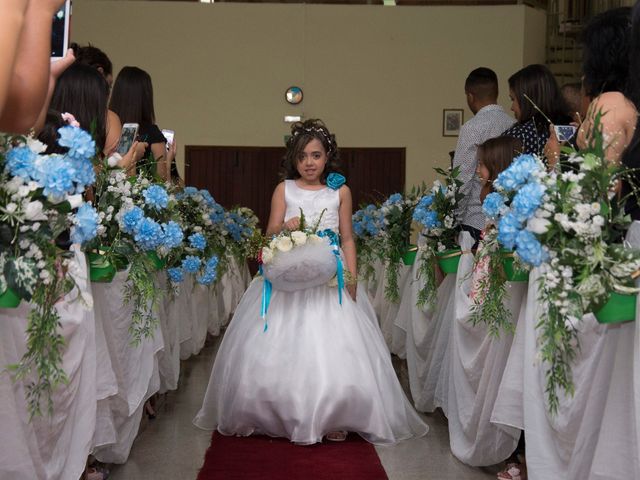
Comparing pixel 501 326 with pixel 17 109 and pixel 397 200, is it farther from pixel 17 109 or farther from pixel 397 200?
pixel 397 200

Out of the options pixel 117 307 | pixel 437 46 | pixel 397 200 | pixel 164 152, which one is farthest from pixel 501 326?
pixel 437 46

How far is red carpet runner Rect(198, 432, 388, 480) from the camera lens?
4527 millimetres

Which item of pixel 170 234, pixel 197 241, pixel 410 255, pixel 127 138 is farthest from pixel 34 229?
pixel 410 255

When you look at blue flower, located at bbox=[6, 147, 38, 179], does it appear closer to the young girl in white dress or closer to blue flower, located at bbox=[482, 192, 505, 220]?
blue flower, located at bbox=[482, 192, 505, 220]

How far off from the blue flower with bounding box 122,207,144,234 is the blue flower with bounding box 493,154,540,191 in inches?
64.0

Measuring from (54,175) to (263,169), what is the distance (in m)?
12.7

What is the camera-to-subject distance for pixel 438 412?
6250mm

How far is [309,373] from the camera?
5.15 metres

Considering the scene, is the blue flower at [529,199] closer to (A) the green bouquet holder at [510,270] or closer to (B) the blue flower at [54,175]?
(A) the green bouquet holder at [510,270]

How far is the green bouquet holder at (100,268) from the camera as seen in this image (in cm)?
384

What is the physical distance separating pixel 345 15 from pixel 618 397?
12294mm

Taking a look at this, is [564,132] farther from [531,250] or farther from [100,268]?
[100,268]

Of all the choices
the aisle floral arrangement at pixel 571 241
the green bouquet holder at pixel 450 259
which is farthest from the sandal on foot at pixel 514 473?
the aisle floral arrangement at pixel 571 241

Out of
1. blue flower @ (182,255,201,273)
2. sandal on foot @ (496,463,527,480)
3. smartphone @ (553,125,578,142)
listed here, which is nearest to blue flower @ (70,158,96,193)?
smartphone @ (553,125,578,142)
